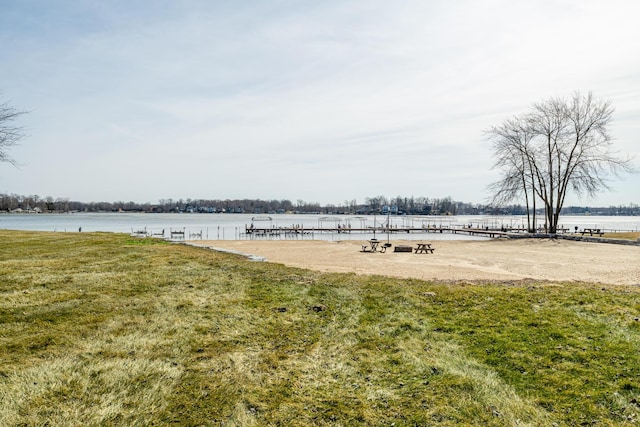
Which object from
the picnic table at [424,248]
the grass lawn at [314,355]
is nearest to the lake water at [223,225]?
the picnic table at [424,248]

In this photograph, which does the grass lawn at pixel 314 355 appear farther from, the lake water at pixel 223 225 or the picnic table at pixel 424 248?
the lake water at pixel 223 225

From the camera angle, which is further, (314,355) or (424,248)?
(424,248)

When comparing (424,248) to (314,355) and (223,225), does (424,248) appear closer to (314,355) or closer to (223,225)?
(314,355)

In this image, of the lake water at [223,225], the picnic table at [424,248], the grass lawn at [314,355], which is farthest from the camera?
the lake water at [223,225]

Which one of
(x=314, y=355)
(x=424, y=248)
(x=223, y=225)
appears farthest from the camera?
(x=223, y=225)

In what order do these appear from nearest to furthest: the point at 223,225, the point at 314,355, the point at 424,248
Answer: the point at 314,355, the point at 424,248, the point at 223,225

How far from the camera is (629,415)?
14.4ft

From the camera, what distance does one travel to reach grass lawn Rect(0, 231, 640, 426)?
4.45 m

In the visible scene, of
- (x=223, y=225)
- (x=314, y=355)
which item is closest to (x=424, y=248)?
(x=314, y=355)

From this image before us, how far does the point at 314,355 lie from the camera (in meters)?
6.07

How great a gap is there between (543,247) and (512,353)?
25389 mm

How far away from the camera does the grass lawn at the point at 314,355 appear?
4.45 m

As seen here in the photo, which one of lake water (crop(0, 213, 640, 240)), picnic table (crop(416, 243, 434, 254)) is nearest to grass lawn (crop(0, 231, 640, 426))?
picnic table (crop(416, 243, 434, 254))

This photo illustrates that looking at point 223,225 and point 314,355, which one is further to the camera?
point 223,225
